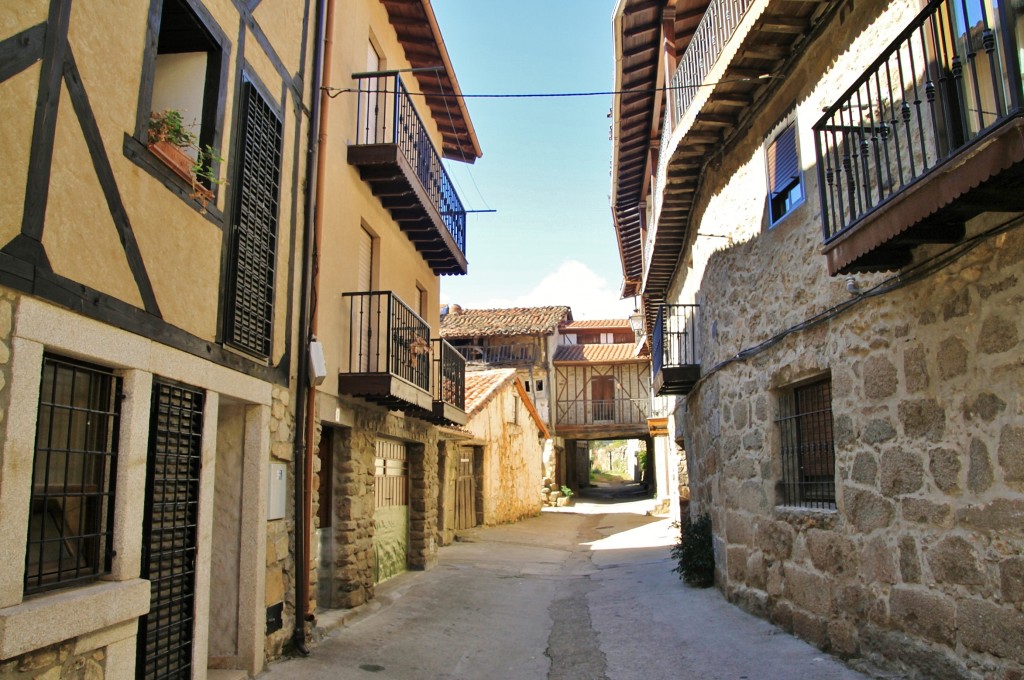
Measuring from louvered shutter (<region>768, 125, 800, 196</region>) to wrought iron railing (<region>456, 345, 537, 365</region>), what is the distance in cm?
2503

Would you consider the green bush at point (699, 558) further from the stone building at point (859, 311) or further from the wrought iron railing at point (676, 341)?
the wrought iron railing at point (676, 341)

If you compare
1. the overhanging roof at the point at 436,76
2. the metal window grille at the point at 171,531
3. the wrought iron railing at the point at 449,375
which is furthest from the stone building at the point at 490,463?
the metal window grille at the point at 171,531

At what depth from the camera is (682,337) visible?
13359 millimetres

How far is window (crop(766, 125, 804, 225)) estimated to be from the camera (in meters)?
7.79

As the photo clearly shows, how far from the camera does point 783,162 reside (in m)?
8.11

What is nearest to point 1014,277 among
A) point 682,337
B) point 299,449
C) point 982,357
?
point 982,357

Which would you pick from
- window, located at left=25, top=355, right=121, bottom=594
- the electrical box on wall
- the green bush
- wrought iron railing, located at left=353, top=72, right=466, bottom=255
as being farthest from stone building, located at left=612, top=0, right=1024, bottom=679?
window, located at left=25, top=355, right=121, bottom=594

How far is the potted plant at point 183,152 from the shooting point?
5176 mm

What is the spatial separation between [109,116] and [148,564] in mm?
2927

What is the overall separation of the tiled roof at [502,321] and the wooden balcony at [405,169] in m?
19.4

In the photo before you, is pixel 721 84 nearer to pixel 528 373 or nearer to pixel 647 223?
pixel 647 223

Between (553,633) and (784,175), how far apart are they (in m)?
5.71

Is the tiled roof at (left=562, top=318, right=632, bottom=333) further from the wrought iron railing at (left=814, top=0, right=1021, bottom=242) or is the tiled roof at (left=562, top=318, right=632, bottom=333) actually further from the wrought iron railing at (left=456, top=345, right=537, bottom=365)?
the wrought iron railing at (left=814, top=0, right=1021, bottom=242)

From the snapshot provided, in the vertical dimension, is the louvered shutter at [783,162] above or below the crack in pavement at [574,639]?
above
